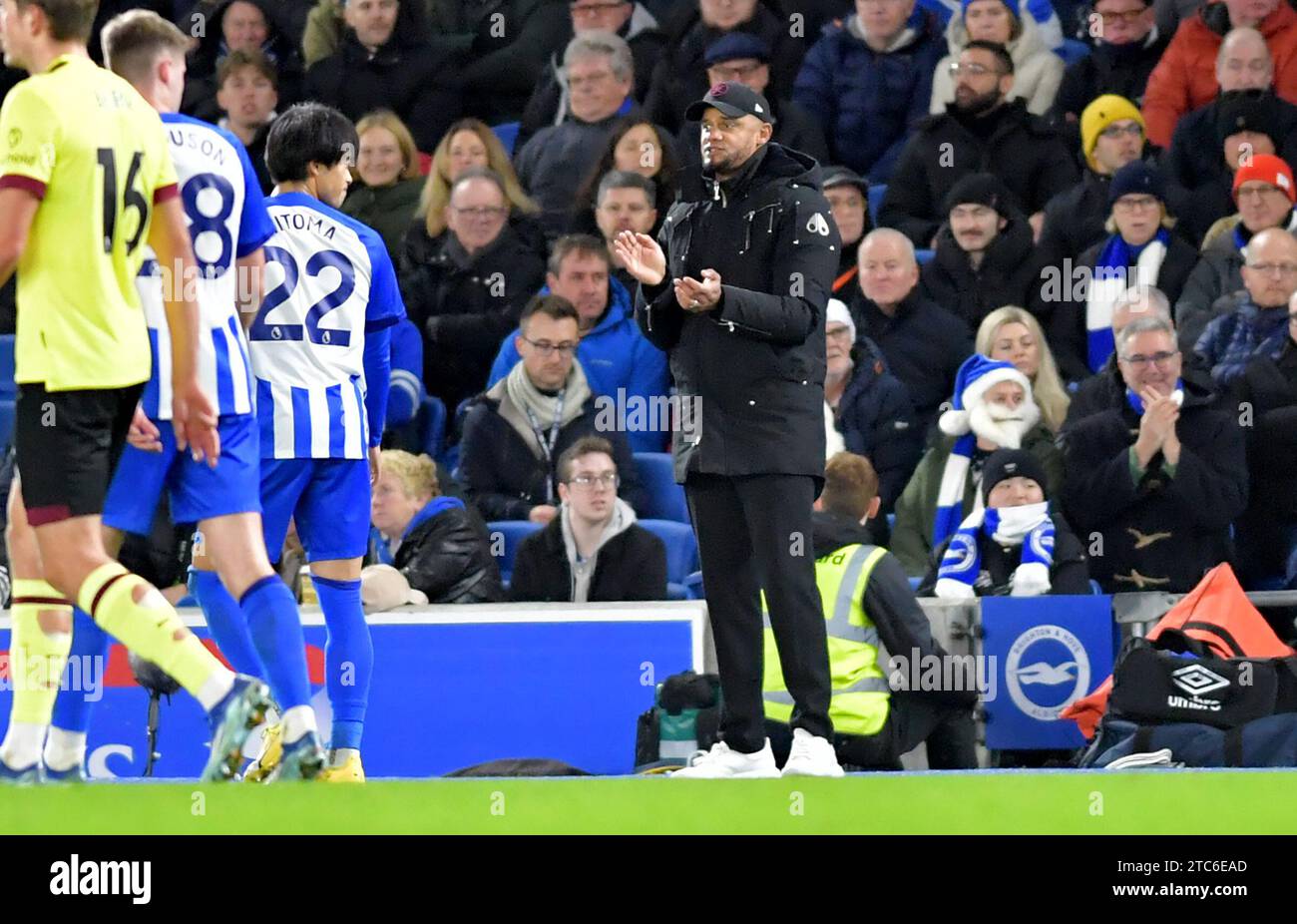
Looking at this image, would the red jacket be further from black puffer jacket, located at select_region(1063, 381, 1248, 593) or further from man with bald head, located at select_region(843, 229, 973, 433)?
black puffer jacket, located at select_region(1063, 381, 1248, 593)

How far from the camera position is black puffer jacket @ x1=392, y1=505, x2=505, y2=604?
385 inches

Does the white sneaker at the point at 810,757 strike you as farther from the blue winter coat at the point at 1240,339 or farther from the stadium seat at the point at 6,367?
the stadium seat at the point at 6,367

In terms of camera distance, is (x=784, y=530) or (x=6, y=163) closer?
(x=6, y=163)

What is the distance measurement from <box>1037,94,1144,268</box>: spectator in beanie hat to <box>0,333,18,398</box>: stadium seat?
17.4 ft

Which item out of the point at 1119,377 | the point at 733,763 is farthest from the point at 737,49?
the point at 733,763

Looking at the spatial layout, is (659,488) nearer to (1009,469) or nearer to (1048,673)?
(1009,469)

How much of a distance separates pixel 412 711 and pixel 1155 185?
4.55 m

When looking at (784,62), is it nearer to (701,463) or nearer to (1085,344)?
(1085,344)

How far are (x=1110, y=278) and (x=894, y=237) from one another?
1.07m

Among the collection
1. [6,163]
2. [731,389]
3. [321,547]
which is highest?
[6,163]

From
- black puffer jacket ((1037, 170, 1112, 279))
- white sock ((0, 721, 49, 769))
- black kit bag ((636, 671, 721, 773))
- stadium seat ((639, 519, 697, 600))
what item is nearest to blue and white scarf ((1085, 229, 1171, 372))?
black puffer jacket ((1037, 170, 1112, 279))

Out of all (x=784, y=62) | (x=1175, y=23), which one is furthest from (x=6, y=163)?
(x=1175, y=23)

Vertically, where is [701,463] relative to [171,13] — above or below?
below
